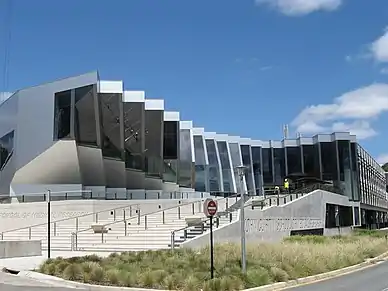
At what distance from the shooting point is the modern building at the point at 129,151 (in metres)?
45.2

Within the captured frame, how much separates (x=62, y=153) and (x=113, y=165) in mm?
7795

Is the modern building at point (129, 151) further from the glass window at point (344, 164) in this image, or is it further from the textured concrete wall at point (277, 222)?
the textured concrete wall at point (277, 222)

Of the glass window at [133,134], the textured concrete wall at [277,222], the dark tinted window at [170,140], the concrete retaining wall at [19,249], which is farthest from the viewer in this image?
the dark tinted window at [170,140]

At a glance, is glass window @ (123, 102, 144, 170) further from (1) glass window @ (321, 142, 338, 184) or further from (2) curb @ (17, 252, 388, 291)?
(2) curb @ (17, 252, 388, 291)

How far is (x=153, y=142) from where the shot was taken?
59.7 meters

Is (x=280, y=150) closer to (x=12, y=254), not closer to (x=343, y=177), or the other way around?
(x=343, y=177)

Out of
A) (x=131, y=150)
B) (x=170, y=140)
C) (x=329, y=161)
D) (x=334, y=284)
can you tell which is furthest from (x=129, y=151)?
(x=334, y=284)

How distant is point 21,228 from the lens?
3888 cm

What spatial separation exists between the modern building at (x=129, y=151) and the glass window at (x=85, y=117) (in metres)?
0.08

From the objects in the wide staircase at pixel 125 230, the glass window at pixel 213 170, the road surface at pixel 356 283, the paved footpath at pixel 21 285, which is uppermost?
the glass window at pixel 213 170

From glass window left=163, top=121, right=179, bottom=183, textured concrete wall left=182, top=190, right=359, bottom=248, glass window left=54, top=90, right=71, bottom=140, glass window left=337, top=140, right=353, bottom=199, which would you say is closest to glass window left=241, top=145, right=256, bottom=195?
glass window left=337, top=140, right=353, bottom=199

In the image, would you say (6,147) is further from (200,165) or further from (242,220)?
(242,220)

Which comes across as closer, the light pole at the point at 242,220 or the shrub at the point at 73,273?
the light pole at the point at 242,220

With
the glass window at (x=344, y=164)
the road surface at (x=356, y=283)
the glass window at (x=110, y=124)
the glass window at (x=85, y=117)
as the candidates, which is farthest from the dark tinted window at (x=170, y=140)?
the road surface at (x=356, y=283)
